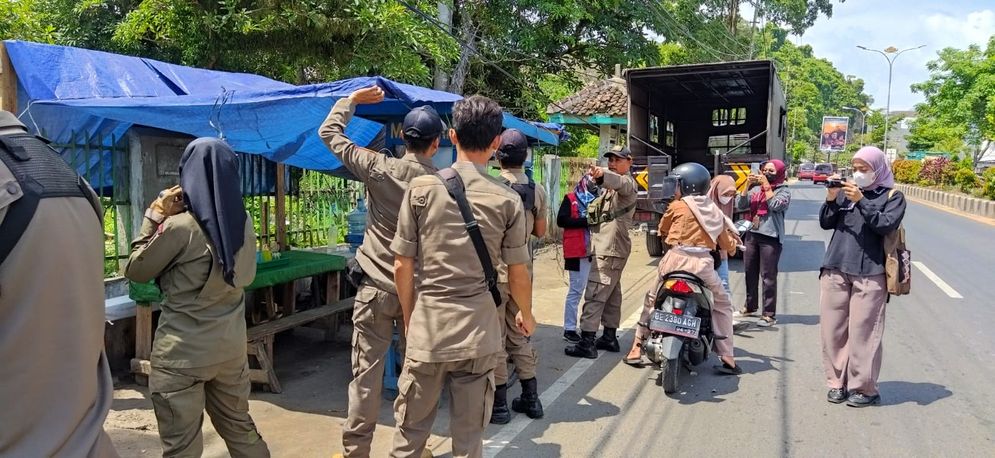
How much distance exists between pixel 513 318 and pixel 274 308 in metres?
2.64

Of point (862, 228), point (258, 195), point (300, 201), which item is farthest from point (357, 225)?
point (862, 228)

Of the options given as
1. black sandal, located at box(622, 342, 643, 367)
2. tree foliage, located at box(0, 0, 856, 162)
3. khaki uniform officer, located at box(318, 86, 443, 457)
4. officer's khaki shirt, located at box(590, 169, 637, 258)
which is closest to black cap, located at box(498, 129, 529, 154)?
khaki uniform officer, located at box(318, 86, 443, 457)

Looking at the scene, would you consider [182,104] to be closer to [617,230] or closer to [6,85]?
[6,85]

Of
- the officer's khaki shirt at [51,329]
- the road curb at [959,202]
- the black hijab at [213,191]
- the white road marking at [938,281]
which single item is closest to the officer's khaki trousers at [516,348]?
the black hijab at [213,191]

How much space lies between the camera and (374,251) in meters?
3.65

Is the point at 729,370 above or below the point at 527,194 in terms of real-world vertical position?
A: below

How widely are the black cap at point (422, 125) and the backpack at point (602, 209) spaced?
2267 millimetres

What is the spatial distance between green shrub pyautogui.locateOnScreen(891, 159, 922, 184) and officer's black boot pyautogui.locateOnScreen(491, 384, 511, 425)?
3604cm

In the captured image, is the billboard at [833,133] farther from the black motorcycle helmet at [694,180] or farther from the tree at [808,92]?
the black motorcycle helmet at [694,180]

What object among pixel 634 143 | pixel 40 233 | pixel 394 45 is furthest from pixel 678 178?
pixel 634 143

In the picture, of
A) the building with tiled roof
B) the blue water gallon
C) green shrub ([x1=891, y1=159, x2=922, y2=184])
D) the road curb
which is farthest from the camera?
green shrub ([x1=891, y1=159, x2=922, y2=184])

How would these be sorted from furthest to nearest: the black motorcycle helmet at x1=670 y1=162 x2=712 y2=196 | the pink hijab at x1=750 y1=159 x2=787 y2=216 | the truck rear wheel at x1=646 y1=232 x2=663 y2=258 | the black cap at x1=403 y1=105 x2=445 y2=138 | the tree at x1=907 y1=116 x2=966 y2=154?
the tree at x1=907 y1=116 x2=966 y2=154
the truck rear wheel at x1=646 y1=232 x2=663 y2=258
the pink hijab at x1=750 y1=159 x2=787 y2=216
the black motorcycle helmet at x1=670 y1=162 x2=712 y2=196
the black cap at x1=403 y1=105 x2=445 y2=138

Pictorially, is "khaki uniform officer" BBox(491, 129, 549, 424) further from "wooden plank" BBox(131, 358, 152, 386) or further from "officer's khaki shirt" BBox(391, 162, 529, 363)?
"wooden plank" BBox(131, 358, 152, 386)

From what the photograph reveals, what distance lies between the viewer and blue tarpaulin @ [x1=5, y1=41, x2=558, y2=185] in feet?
14.3
